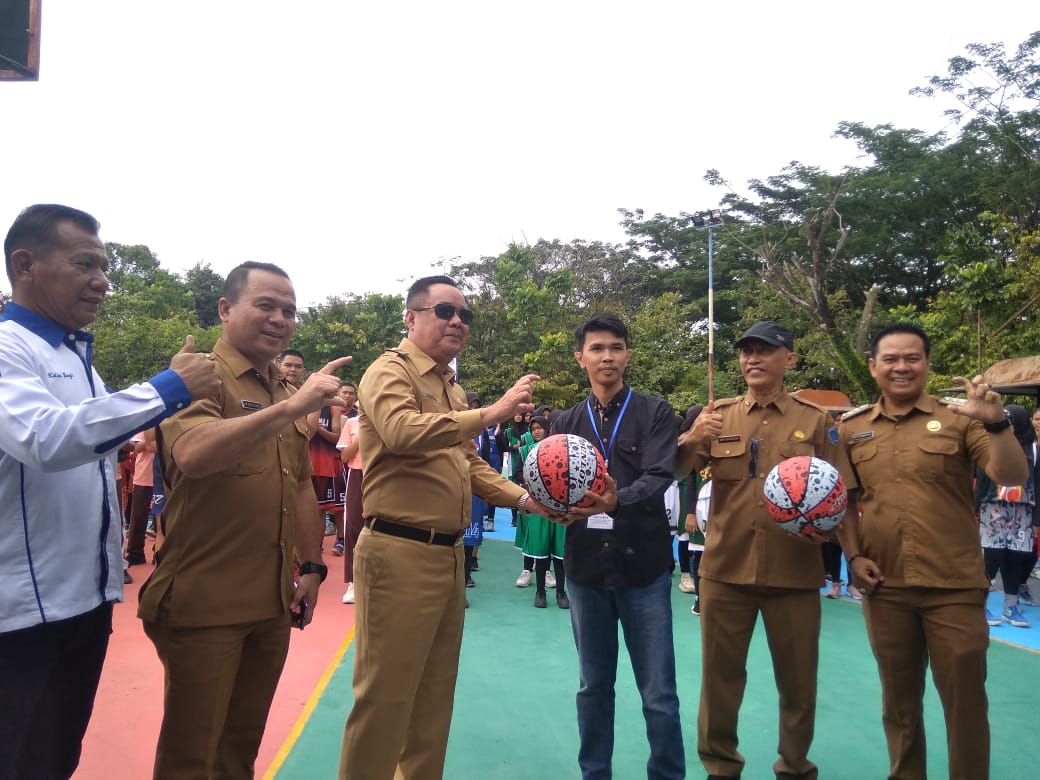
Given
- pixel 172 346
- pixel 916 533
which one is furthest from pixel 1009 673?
pixel 172 346

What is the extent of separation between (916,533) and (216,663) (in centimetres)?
297

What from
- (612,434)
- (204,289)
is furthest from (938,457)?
(204,289)

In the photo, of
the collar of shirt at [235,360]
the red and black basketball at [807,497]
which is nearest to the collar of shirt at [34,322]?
the collar of shirt at [235,360]

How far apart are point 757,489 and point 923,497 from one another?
729 millimetres

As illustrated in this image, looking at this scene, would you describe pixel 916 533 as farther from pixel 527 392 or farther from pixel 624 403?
pixel 527 392

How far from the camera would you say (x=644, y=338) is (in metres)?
24.4

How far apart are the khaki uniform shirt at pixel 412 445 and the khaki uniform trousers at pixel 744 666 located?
1426mm

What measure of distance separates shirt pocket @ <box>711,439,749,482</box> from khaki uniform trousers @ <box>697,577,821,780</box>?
1.74ft

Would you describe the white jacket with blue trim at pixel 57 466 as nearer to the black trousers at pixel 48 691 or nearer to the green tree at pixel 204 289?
the black trousers at pixel 48 691

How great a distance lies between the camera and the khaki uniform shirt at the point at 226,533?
7.93 ft

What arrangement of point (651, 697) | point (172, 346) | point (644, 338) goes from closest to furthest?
point (651, 697) < point (172, 346) < point (644, 338)

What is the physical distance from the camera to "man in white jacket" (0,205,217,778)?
6.14ft

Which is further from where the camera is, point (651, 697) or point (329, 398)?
point (651, 697)

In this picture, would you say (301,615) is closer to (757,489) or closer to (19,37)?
(757,489)
